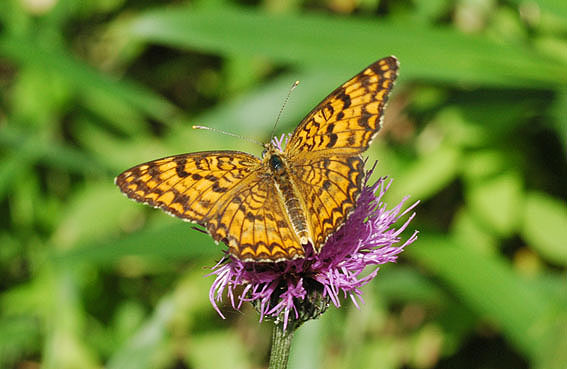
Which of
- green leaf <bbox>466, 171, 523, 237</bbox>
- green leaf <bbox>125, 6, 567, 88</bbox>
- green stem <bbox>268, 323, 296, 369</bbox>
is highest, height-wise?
green leaf <bbox>125, 6, 567, 88</bbox>

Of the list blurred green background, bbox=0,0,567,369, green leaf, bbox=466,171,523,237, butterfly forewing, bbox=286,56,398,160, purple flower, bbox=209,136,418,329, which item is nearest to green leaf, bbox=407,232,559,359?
blurred green background, bbox=0,0,567,369

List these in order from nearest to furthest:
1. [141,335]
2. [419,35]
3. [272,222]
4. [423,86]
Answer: [272,222], [141,335], [419,35], [423,86]

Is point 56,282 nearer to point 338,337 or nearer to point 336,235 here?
point 338,337

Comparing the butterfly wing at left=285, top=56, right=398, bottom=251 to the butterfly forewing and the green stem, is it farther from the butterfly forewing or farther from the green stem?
the green stem

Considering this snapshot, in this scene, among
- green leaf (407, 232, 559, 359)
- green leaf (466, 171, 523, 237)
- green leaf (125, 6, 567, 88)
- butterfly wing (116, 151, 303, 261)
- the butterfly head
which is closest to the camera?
butterfly wing (116, 151, 303, 261)

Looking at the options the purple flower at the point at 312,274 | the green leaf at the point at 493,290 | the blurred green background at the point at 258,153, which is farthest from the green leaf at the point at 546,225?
the purple flower at the point at 312,274

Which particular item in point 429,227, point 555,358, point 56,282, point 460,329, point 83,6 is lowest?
point 555,358

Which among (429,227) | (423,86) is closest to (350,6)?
(423,86)

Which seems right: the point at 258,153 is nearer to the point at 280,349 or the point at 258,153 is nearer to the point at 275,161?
the point at 275,161
